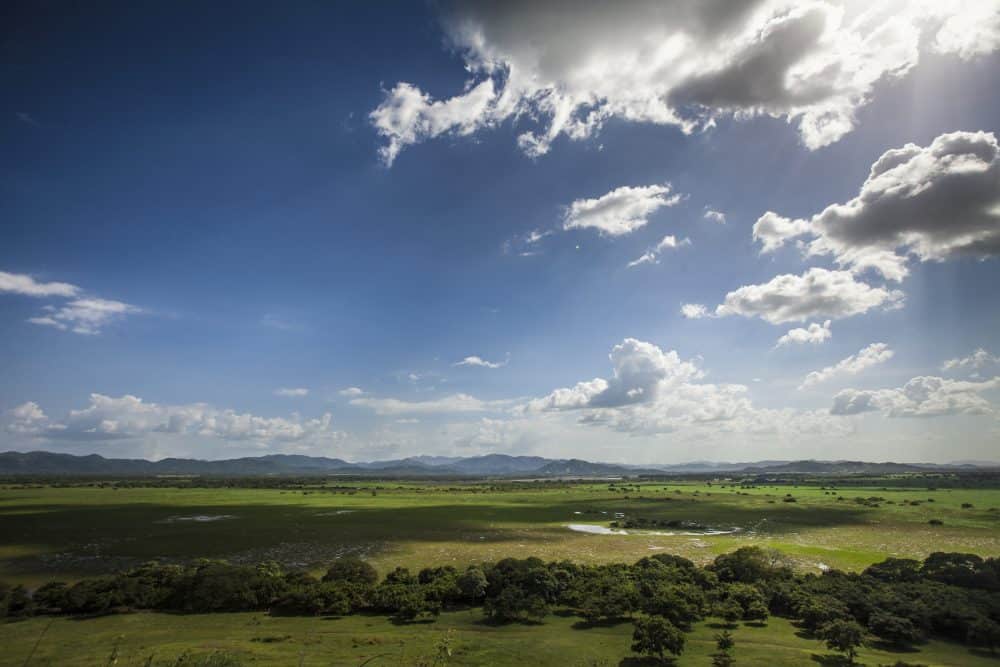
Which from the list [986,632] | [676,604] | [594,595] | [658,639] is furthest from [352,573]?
[986,632]

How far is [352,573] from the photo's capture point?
52688 millimetres

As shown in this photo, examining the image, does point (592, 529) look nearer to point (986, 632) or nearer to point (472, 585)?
point (472, 585)

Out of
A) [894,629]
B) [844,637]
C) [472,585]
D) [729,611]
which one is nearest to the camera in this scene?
[844,637]

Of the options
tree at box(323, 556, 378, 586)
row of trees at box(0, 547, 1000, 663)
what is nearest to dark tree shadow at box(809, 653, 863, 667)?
row of trees at box(0, 547, 1000, 663)

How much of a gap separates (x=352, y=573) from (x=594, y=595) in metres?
24.8

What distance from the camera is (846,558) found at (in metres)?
70.7

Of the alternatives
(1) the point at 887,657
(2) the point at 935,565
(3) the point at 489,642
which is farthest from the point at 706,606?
(2) the point at 935,565

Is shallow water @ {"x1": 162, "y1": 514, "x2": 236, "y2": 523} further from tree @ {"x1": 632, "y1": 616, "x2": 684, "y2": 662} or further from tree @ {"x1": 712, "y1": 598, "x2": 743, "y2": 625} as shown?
tree @ {"x1": 712, "y1": 598, "x2": 743, "y2": 625}

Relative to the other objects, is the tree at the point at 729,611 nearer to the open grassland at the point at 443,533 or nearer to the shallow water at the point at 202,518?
the open grassland at the point at 443,533

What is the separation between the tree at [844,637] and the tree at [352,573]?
129 ft

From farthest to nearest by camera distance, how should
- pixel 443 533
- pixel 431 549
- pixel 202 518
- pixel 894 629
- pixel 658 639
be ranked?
pixel 202 518
pixel 443 533
pixel 431 549
pixel 894 629
pixel 658 639

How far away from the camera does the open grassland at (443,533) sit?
235 feet

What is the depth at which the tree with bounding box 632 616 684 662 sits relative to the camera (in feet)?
110

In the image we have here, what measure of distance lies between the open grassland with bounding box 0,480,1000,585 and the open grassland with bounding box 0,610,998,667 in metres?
24.0
